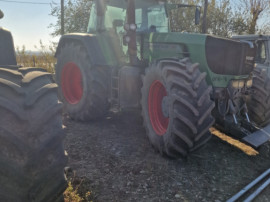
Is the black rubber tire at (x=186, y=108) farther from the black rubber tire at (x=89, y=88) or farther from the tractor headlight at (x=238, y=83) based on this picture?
the black rubber tire at (x=89, y=88)

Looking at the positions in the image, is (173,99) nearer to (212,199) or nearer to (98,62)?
(212,199)

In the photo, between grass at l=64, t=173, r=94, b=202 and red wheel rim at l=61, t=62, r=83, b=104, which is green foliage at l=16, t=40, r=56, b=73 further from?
grass at l=64, t=173, r=94, b=202

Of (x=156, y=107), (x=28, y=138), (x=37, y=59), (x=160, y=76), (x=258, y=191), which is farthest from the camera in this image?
(x=37, y=59)

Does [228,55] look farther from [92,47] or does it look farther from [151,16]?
[92,47]

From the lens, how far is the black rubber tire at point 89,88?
4617 millimetres

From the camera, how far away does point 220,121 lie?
12.3ft

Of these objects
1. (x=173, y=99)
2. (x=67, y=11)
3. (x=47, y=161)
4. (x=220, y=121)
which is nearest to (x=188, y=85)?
(x=173, y=99)

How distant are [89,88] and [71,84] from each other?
1052mm

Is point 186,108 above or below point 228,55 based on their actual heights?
below

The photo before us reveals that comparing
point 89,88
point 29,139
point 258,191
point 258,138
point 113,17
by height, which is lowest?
point 258,191

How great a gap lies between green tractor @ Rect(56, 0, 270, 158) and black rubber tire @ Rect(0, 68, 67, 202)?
1657 mm

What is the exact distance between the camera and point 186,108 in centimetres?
301

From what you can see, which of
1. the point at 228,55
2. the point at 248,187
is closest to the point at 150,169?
the point at 248,187

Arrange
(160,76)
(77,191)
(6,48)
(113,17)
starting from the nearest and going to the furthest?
(6,48) < (77,191) < (160,76) < (113,17)
